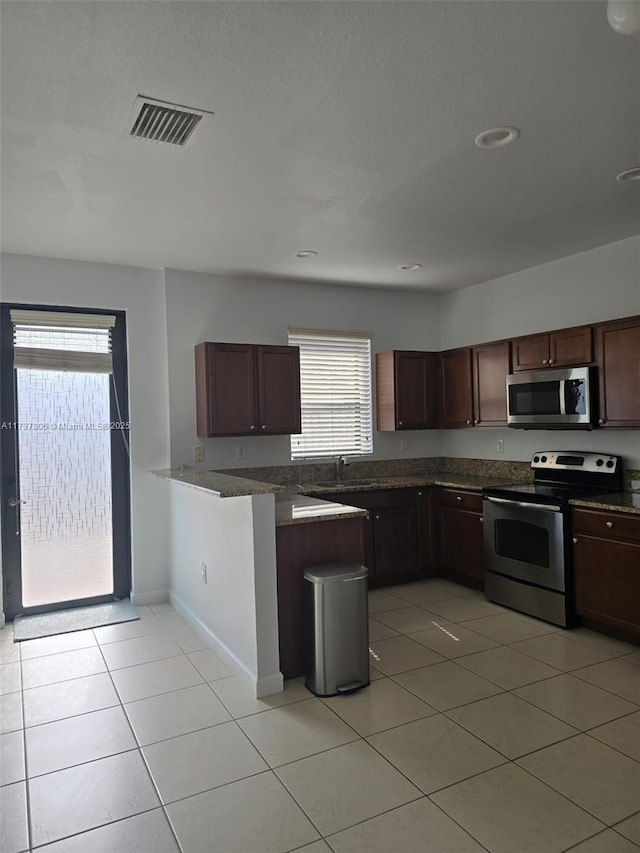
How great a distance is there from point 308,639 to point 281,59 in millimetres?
2608

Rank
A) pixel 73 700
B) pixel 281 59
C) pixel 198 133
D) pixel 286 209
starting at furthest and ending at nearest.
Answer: pixel 286 209, pixel 73 700, pixel 198 133, pixel 281 59

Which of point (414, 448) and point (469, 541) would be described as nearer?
point (469, 541)

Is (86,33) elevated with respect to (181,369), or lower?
elevated

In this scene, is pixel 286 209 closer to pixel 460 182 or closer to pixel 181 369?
pixel 460 182

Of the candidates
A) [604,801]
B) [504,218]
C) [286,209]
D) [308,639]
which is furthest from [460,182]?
[604,801]

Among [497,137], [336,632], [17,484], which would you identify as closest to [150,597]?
[17,484]

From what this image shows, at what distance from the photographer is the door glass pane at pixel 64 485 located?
4258mm

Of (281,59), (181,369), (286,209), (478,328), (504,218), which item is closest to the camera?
(281,59)

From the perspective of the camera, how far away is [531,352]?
451 centimetres

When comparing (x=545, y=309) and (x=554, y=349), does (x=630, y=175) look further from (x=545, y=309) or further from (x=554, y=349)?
(x=545, y=309)

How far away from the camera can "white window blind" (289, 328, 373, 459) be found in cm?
524

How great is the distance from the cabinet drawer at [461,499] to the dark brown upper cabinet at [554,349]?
42.5 inches

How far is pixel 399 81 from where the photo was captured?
2.13 metres

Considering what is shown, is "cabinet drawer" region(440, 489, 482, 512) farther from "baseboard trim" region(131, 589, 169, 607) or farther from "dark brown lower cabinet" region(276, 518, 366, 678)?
"baseboard trim" region(131, 589, 169, 607)
